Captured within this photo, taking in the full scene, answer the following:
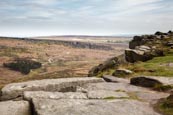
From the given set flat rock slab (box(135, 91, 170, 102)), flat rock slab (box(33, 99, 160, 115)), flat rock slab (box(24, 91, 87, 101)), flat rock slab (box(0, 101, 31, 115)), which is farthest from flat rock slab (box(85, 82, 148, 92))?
flat rock slab (box(0, 101, 31, 115))

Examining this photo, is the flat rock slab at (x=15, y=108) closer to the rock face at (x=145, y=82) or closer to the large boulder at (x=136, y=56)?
the rock face at (x=145, y=82)

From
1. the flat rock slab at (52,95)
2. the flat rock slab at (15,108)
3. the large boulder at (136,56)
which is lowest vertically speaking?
the large boulder at (136,56)

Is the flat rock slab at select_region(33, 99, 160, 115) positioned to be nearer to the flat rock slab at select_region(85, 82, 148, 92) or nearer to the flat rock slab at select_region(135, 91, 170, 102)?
the flat rock slab at select_region(135, 91, 170, 102)

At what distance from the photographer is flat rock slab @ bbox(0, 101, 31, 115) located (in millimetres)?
10002

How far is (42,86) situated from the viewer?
13.2m

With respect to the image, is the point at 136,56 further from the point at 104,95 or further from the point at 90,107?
the point at 90,107

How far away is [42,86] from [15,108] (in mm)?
3038

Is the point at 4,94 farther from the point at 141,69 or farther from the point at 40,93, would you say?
the point at 141,69

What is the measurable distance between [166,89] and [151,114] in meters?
4.37

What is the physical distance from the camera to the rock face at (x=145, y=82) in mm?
14158

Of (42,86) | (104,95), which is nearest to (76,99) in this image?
(104,95)

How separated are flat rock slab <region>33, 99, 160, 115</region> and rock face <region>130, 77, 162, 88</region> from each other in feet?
12.4

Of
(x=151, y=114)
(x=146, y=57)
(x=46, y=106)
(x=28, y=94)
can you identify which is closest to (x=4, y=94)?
(x=28, y=94)

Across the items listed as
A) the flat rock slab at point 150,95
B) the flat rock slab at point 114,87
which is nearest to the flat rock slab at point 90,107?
the flat rock slab at point 150,95
